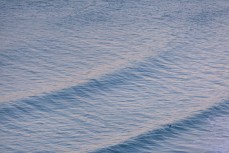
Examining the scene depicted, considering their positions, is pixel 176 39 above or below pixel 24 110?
above

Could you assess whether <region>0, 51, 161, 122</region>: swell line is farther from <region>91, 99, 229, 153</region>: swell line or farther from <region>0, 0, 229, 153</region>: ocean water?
<region>91, 99, 229, 153</region>: swell line

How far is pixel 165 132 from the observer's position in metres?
15.5

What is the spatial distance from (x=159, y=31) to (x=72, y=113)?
9.25 meters

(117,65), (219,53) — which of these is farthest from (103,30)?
(219,53)

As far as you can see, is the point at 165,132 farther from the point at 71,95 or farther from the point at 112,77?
the point at 112,77

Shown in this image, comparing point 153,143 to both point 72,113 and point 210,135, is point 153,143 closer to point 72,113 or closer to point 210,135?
point 210,135

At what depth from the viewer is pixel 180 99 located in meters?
17.8

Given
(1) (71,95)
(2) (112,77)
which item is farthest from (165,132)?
(2) (112,77)

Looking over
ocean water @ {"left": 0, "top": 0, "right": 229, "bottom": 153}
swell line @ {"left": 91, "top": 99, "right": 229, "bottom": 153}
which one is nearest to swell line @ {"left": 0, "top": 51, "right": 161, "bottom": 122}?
ocean water @ {"left": 0, "top": 0, "right": 229, "bottom": 153}

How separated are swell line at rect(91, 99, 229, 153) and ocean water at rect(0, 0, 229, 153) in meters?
0.03

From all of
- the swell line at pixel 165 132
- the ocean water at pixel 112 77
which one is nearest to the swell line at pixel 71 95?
the ocean water at pixel 112 77

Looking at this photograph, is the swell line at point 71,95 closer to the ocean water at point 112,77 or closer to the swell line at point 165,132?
the ocean water at point 112,77

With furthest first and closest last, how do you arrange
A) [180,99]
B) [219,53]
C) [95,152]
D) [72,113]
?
[219,53] < [180,99] < [72,113] < [95,152]

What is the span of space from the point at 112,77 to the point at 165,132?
4456mm
